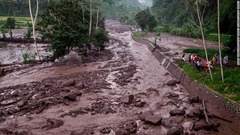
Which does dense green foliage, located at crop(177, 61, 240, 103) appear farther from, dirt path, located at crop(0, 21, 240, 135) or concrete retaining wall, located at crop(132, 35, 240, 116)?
dirt path, located at crop(0, 21, 240, 135)

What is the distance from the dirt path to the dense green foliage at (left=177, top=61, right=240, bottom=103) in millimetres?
1868

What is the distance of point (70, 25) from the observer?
36.5 metres

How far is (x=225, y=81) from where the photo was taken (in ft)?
70.6

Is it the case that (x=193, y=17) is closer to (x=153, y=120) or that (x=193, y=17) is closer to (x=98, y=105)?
(x=98, y=105)

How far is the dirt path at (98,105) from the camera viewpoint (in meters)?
→ 16.5

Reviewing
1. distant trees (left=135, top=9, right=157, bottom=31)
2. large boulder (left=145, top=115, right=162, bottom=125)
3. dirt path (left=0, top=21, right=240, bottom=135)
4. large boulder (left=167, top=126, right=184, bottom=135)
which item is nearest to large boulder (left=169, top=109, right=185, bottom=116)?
dirt path (left=0, top=21, right=240, bottom=135)

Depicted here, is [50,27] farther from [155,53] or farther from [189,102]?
[189,102]

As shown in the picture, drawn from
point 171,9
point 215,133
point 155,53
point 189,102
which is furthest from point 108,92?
point 171,9

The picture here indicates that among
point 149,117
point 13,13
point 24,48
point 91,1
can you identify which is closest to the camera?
point 149,117

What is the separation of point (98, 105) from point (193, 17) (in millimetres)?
43229

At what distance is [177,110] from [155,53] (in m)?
26.4

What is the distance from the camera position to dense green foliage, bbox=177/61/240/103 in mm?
19516

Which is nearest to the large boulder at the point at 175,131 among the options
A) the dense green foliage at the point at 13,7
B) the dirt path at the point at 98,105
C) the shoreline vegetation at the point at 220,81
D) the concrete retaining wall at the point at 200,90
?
the dirt path at the point at 98,105

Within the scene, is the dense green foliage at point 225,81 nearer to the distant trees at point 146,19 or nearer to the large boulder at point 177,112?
the large boulder at point 177,112
